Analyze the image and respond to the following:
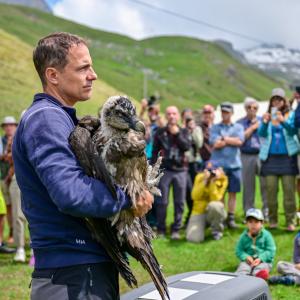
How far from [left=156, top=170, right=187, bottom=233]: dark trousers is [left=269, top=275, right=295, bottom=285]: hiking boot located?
2766mm

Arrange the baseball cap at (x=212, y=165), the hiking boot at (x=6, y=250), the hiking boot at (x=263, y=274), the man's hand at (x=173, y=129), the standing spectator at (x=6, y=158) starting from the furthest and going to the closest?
1. the man's hand at (x=173, y=129)
2. the baseball cap at (x=212, y=165)
3. the standing spectator at (x=6, y=158)
4. the hiking boot at (x=6, y=250)
5. the hiking boot at (x=263, y=274)

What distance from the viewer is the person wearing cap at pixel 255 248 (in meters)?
6.56

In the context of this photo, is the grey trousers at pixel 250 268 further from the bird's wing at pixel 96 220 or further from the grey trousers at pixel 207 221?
the bird's wing at pixel 96 220

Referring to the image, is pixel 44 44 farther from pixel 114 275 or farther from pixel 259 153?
pixel 259 153

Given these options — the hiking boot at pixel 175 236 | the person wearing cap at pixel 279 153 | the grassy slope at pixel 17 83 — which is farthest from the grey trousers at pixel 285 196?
the grassy slope at pixel 17 83

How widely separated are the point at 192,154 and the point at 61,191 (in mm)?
8128

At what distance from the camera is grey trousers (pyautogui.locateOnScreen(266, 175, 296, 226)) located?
28.5 ft

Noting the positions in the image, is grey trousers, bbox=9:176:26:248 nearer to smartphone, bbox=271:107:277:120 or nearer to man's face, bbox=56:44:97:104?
smartphone, bbox=271:107:277:120

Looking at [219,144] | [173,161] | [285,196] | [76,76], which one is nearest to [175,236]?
[173,161]

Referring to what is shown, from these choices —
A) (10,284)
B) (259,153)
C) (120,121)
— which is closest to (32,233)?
(120,121)

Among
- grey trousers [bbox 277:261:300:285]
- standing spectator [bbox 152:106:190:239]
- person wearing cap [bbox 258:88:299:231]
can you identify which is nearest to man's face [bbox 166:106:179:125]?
standing spectator [bbox 152:106:190:239]

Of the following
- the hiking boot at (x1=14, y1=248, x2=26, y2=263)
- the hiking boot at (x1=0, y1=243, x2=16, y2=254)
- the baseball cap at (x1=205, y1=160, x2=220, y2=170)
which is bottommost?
the hiking boot at (x1=0, y1=243, x2=16, y2=254)

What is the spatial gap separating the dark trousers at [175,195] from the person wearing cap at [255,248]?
214 centimetres

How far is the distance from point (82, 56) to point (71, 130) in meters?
0.33
